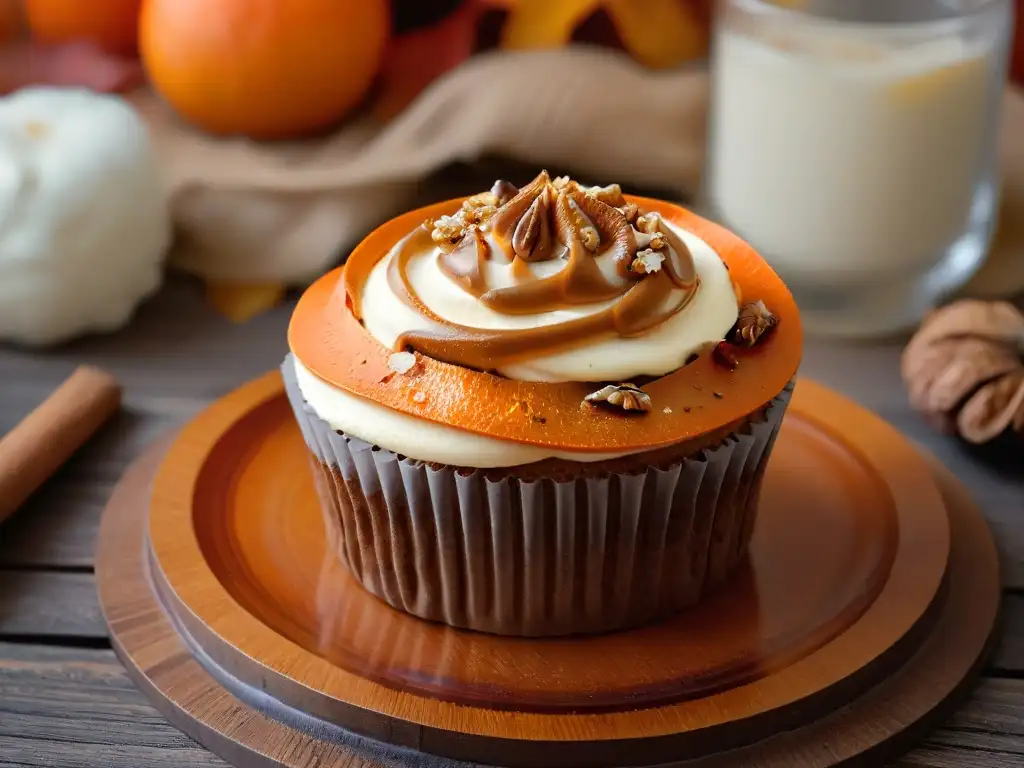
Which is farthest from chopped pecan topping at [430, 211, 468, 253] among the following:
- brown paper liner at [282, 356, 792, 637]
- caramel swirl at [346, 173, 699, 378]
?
brown paper liner at [282, 356, 792, 637]

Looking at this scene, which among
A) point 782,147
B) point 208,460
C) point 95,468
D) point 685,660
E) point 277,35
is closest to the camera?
point 685,660

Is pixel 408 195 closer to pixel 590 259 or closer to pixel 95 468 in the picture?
pixel 95 468

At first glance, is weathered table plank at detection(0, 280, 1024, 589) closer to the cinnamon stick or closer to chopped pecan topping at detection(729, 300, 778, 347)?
the cinnamon stick

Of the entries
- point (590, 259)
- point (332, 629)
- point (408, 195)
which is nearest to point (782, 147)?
point (408, 195)

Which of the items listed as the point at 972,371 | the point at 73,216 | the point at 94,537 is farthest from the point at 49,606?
the point at 972,371

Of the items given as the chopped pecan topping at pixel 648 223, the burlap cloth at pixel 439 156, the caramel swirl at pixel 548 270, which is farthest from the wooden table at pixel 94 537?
the chopped pecan topping at pixel 648 223

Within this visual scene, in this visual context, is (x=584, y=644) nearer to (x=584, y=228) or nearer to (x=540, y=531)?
(x=540, y=531)
